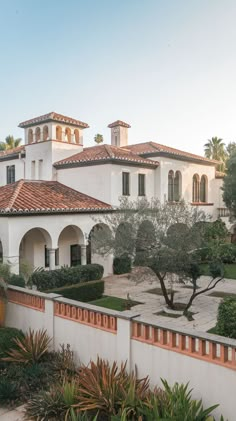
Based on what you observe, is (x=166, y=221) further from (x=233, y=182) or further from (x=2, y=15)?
(x=233, y=182)

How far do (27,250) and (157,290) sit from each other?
8.07m

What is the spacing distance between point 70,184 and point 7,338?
51.1 ft

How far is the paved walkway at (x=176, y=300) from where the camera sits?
503 inches

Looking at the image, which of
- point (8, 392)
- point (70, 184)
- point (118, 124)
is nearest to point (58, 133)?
point (70, 184)

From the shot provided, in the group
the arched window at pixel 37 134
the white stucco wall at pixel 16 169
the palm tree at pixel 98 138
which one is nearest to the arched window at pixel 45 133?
the arched window at pixel 37 134

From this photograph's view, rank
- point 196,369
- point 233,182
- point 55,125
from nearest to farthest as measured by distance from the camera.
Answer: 1. point 196,369
2. point 55,125
3. point 233,182

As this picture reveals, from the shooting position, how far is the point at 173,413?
5.53 m

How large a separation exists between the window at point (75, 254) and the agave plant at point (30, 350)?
13.3 metres

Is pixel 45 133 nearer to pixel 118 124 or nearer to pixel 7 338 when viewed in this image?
pixel 118 124

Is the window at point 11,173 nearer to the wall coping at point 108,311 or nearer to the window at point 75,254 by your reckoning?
the window at point 75,254

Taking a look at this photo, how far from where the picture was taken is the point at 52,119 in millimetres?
23891

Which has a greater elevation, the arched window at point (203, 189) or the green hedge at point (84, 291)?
the arched window at point (203, 189)

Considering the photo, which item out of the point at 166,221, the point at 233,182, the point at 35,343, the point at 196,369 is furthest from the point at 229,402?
the point at 233,182

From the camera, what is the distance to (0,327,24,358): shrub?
890 cm
